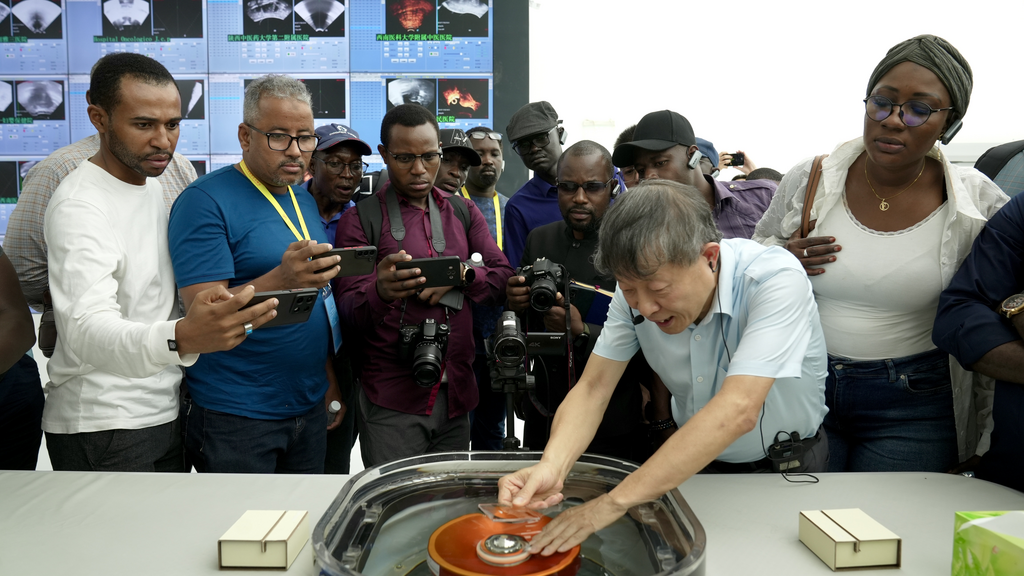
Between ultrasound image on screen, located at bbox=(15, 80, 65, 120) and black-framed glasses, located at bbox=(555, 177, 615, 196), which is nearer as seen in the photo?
black-framed glasses, located at bbox=(555, 177, 615, 196)

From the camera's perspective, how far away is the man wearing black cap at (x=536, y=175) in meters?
2.75

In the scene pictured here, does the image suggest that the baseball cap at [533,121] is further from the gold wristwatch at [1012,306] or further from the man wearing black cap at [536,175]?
the gold wristwatch at [1012,306]

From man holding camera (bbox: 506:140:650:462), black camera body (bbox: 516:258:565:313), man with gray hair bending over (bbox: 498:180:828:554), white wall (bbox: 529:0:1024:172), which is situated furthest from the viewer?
white wall (bbox: 529:0:1024:172)

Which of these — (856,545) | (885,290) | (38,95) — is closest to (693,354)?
(856,545)

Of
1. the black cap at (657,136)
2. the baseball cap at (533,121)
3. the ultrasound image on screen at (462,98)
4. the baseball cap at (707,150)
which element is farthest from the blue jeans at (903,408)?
the ultrasound image on screen at (462,98)

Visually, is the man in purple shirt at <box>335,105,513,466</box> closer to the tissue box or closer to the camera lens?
the camera lens

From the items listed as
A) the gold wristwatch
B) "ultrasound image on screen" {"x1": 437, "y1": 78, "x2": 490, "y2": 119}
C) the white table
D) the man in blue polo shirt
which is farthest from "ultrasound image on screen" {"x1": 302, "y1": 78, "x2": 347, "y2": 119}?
the gold wristwatch

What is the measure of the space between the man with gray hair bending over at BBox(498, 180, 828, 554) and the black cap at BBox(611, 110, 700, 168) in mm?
977

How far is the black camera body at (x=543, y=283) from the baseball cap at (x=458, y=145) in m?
1.05

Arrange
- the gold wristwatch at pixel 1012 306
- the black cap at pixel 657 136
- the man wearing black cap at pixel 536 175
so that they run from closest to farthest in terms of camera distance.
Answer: the gold wristwatch at pixel 1012 306
the black cap at pixel 657 136
the man wearing black cap at pixel 536 175

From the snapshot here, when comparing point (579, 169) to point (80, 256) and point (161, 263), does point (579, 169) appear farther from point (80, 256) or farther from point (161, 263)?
point (80, 256)

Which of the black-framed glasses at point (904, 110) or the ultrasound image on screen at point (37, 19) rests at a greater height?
the ultrasound image on screen at point (37, 19)

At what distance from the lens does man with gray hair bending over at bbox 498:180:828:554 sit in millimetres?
1220

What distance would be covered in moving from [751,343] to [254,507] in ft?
3.43
